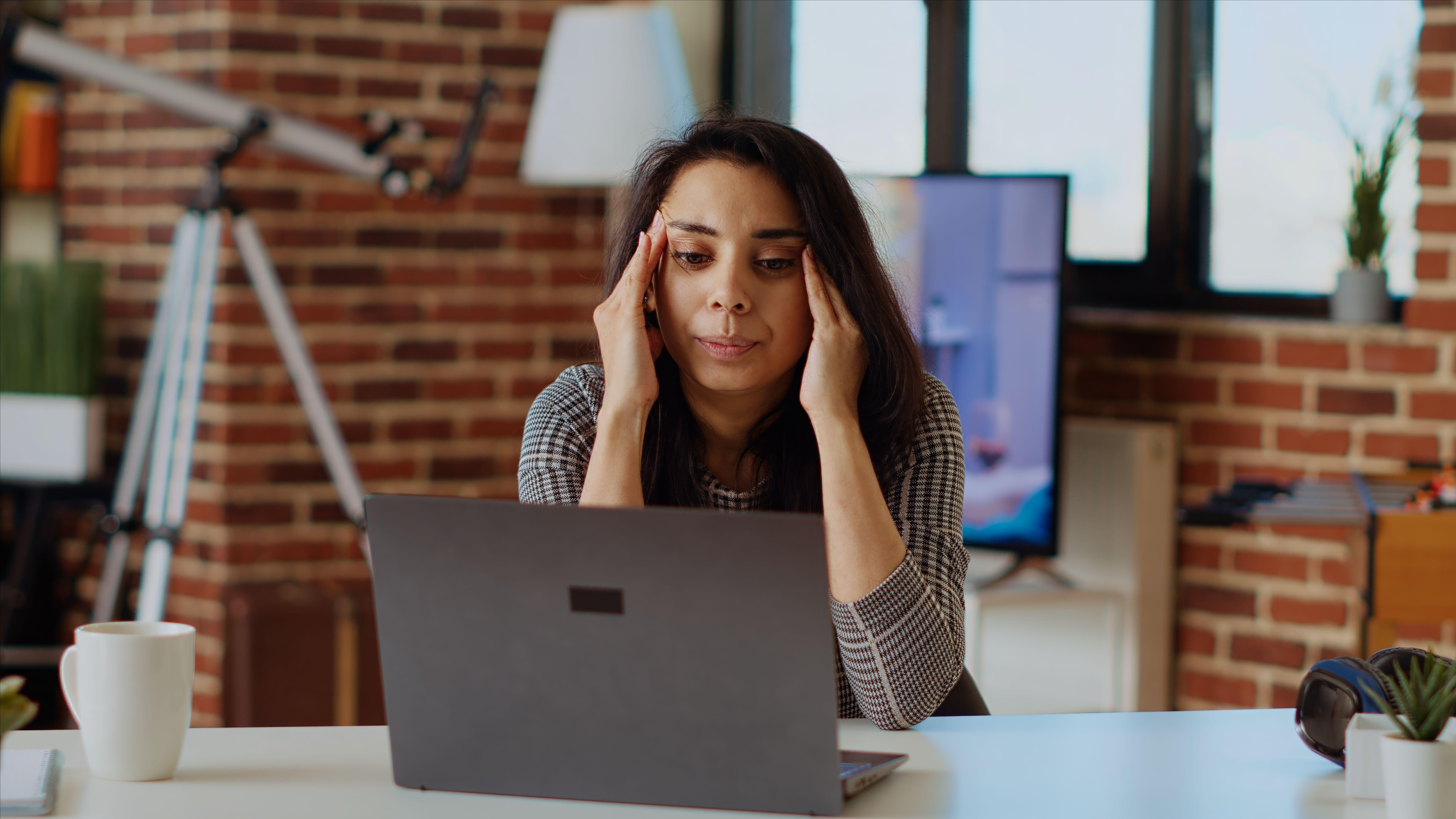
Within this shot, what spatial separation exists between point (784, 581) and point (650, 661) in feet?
0.35

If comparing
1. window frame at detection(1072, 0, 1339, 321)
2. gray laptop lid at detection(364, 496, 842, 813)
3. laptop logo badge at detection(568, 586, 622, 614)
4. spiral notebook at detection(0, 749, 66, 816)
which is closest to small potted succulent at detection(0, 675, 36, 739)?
spiral notebook at detection(0, 749, 66, 816)

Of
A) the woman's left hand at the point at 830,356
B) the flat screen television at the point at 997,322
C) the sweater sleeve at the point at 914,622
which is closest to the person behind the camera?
the sweater sleeve at the point at 914,622

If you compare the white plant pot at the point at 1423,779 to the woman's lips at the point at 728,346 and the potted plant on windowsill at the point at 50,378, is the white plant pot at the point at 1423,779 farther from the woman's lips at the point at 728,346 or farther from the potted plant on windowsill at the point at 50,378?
the potted plant on windowsill at the point at 50,378

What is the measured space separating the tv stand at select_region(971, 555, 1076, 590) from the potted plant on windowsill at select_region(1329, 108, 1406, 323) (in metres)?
0.69

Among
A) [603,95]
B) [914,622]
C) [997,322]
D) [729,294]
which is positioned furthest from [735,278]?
[603,95]

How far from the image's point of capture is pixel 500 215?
331 cm

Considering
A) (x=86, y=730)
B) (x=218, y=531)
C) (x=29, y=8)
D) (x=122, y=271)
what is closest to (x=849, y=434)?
(x=86, y=730)

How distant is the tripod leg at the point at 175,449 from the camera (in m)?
2.72

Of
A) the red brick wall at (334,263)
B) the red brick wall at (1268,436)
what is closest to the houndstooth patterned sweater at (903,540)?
the red brick wall at (1268,436)

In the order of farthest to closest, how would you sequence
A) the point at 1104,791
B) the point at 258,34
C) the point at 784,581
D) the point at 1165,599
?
the point at 258,34 < the point at 1165,599 < the point at 1104,791 < the point at 784,581

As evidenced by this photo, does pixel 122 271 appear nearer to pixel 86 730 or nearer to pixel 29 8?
pixel 29 8

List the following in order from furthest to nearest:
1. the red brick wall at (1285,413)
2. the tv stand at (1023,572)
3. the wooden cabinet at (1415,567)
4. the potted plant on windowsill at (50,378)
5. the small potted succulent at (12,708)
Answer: the potted plant on windowsill at (50,378) < the tv stand at (1023,572) < the red brick wall at (1285,413) < the wooden cabinet at (1415,567) < the small potted succulent at (12,708)

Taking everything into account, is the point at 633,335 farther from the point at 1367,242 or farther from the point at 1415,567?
the point at 1367,242

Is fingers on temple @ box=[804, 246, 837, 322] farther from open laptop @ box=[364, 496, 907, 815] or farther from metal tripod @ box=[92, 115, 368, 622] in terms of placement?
metal tripod @ box=[92, 115, 368, 622]
